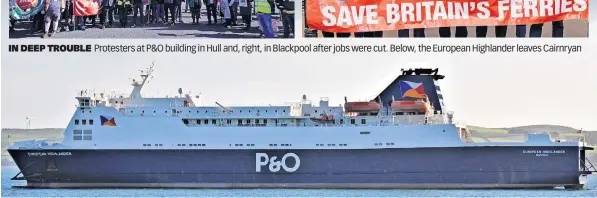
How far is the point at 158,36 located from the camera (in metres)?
38.2

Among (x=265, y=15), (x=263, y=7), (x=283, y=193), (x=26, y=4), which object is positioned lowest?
(x=283, y=193)

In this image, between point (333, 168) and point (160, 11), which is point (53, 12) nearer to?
point (160, 11)

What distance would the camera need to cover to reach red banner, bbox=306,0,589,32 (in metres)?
38.4

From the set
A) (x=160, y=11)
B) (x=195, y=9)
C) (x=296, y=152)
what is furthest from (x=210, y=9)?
(x=296, y=152)

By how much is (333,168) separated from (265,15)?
549 cm

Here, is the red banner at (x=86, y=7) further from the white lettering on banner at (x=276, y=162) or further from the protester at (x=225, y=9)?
the white lettering on banner at (x=276, y=162)

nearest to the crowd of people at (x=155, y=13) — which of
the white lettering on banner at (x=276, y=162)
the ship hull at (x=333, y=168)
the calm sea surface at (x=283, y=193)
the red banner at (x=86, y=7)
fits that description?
the red banner at (x=86, y=7)

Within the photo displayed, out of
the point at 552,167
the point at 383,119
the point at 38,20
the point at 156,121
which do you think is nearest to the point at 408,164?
the point at 383,119

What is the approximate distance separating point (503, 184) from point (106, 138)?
42.2 ft

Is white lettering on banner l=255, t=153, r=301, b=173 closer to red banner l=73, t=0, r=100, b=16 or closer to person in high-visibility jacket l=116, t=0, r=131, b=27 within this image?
person in high-visibility jacket l=116, t=0, r=131, b=27

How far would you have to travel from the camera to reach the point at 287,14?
3856 centimetres

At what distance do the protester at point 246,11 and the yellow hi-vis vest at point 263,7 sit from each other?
0.21 metres

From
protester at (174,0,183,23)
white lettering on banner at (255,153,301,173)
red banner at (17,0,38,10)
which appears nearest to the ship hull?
white lettering on banner at (255,153,301,173)

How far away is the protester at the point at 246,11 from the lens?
39031 mm
